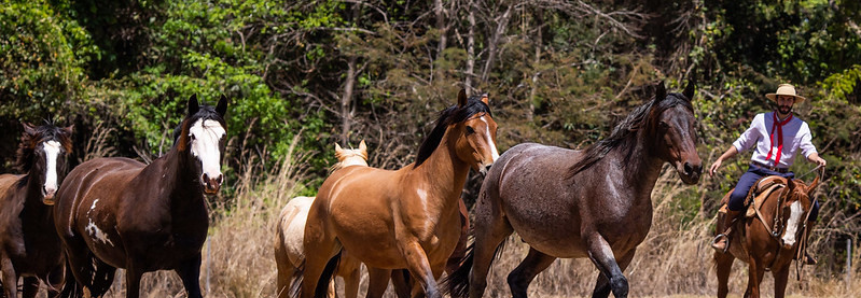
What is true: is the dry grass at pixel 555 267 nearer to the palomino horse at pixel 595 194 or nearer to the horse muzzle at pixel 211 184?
the palomino horse at pixel 595 194

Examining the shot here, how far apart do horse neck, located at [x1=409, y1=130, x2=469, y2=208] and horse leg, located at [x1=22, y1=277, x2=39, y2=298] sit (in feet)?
14.6

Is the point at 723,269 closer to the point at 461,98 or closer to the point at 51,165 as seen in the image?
the point at 461,98

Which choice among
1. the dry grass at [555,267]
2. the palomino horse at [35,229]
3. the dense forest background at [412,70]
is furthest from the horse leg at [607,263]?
the dense forest background at [412,70]

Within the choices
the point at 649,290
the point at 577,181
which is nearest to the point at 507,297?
the point at 649,290

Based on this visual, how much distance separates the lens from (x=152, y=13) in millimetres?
17406

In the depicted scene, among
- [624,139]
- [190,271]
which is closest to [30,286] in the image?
[190,271]

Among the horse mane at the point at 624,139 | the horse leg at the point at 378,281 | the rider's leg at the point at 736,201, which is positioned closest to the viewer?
the horse mane at the point at 624,139

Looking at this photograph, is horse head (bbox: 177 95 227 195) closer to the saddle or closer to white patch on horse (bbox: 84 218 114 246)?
white patch on horse (bbox: 84 218 114 246)

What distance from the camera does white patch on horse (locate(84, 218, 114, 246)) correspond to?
680cm

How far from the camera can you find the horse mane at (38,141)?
840 centimetres

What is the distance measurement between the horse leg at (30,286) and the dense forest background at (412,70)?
545 cm

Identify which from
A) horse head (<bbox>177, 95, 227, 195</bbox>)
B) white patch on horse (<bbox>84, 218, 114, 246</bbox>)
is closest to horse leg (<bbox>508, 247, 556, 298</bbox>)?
horse head (<bbox>177, 95, 227, 195</bbox>)

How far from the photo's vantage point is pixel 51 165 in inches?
317

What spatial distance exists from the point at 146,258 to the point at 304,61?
37.5ft
